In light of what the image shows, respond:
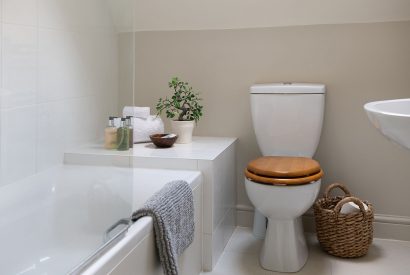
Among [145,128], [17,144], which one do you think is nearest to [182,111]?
[145,128]

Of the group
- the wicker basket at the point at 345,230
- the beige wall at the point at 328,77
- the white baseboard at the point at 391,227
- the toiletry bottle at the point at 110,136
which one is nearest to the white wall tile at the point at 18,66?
the toiletry bottle at the point at 110,136

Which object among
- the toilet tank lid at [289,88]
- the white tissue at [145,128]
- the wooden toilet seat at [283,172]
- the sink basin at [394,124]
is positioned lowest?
the wooden toilet seat at [283,172]

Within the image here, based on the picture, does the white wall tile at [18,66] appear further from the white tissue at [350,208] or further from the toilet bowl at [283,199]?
the white tissue at [350,208]

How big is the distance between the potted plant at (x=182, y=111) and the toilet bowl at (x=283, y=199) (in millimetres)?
499

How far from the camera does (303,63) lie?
2.81 meters

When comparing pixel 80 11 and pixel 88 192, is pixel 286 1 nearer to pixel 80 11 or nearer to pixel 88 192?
pixel 80 11

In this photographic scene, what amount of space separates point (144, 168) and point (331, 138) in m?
Result: 1.12

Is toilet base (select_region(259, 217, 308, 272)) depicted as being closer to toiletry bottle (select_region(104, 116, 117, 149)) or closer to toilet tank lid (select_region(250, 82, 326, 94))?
toilet tank lid (select_region(250, 82, 326, 94))

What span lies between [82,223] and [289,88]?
136 centimetres

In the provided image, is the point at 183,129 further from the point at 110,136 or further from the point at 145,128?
the point at 110,136

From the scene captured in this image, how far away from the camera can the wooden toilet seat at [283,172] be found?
2217 millimetres

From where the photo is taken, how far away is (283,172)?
2.22 metres

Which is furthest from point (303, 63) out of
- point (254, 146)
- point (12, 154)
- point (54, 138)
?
point (12, 154)

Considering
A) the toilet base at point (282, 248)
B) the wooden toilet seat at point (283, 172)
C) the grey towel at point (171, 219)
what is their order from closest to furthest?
the grey towel at point (171, 219) → the wooden toilet seat at point (283, 172) → the toilet base at point (282, 248)
